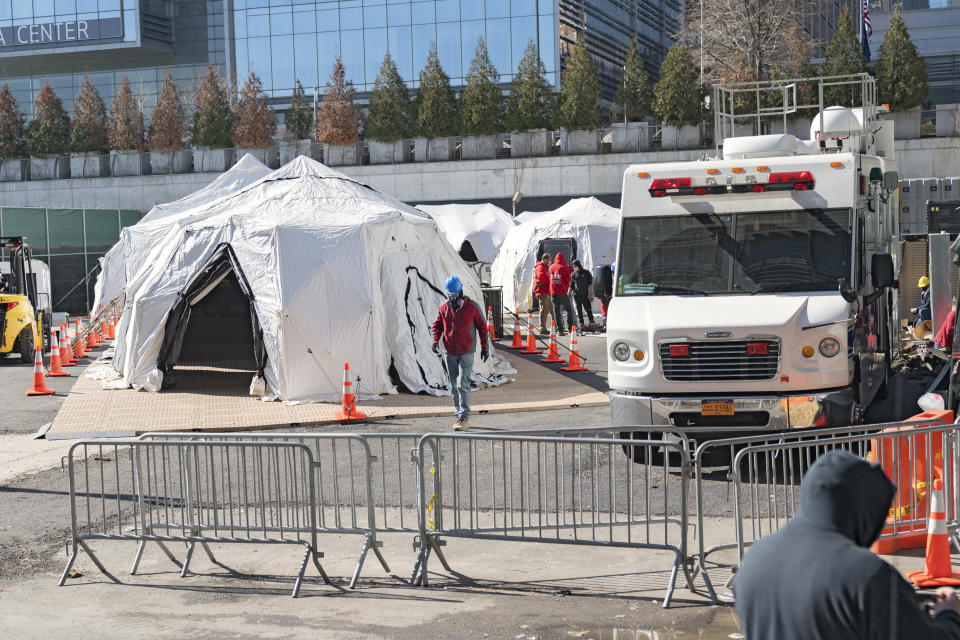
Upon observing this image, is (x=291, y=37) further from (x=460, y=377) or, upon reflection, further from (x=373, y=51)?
(x=460, y=377)

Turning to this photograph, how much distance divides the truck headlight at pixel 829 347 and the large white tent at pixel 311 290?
25.0 feet

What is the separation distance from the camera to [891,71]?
129 ft

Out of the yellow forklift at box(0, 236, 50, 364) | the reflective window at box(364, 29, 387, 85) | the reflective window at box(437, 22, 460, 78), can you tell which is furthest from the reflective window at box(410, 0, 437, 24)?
the yellow forklift at box(0, 236, 50, 364)

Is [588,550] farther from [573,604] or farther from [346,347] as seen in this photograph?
[346,347]

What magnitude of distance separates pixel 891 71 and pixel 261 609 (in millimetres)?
37610

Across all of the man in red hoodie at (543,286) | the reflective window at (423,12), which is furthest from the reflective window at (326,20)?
the man in red hoodie at (543,286)

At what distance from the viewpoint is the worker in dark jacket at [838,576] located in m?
3.13

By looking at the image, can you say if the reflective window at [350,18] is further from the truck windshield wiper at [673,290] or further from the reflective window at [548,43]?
the truck windshield wiper at [673,290]

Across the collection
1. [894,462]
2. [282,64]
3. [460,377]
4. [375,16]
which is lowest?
[894,462]

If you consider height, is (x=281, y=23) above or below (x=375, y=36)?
above

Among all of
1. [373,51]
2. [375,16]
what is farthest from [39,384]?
[375,16]

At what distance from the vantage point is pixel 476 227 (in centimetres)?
3972

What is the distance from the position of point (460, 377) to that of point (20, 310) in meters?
13.0

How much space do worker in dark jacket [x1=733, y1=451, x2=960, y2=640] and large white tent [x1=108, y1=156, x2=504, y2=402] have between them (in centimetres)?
1347
